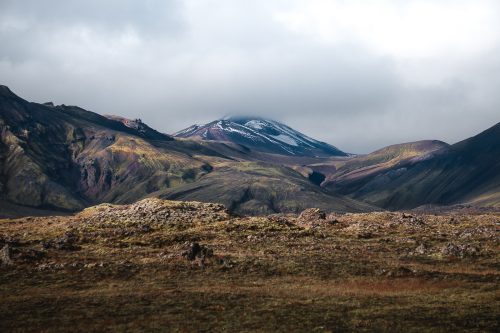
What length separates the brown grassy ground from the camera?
119 ft

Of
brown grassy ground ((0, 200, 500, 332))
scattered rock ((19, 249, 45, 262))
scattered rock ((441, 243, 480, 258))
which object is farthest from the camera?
scattered rock ((441, 243, 480, 258))

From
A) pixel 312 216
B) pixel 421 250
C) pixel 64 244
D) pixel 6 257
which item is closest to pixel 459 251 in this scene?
pixel 421 250

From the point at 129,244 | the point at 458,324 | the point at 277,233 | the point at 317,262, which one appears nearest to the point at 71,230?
the point at 129,244

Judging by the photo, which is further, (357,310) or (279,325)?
(357,310)

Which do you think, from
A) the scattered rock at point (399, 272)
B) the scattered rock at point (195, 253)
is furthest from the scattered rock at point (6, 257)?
the scattered rock at point (399, 272)

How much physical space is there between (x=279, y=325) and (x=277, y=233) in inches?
2274

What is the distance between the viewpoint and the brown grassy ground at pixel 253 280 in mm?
36188

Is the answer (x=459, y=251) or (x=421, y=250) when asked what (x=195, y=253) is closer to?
(x=421, y=250)

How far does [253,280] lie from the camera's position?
53.4m

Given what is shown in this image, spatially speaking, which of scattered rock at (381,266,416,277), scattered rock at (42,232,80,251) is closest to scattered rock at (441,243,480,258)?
scattered rock at (381,266,416,277)

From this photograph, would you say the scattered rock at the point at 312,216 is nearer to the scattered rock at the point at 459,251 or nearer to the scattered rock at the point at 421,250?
the scattered rock at the point at 421,250

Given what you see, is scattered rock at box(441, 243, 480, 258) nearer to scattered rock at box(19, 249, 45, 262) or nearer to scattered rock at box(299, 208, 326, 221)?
scattered rock at box(299, 208, 326, 221)

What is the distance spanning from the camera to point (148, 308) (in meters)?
40.4

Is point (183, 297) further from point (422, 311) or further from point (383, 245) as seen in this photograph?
point (383, 245)
